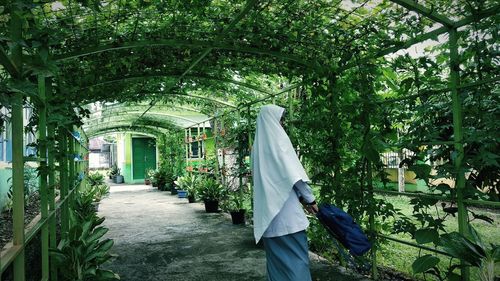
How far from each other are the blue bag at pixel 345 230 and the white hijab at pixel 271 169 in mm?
335

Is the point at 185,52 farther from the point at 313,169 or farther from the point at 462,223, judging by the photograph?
the point at 462,223

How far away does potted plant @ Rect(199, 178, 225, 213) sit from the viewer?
8703 millimetres

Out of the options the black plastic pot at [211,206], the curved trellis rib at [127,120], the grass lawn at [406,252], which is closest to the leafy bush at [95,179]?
the curved trellis rib at [127,120]

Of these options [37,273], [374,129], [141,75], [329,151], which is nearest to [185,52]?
[141,75]

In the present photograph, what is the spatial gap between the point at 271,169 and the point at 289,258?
69cm

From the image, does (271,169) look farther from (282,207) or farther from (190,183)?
(190,183)

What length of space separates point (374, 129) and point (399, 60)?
779 millimetres

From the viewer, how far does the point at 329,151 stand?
423 cm

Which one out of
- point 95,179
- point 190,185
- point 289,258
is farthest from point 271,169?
point 95,179

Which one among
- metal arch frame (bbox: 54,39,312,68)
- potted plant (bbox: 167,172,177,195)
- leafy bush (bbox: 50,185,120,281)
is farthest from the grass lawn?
potted plant (bbox: 167,172,177,195)

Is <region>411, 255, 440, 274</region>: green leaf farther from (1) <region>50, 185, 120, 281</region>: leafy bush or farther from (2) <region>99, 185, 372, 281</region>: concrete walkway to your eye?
(1) <region>50, 185, 120, 281</region>: leafy bush

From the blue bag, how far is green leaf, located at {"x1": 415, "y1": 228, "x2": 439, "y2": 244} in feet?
1.36

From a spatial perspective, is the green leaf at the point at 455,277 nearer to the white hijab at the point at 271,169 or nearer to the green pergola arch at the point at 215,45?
the green pergola arch at the point at 215,45

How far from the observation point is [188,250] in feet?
17.3
